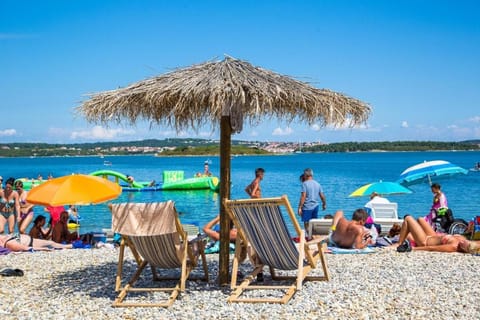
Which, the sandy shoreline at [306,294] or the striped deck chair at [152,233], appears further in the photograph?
the striped deck chair at [152,233]

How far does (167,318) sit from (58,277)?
2117mm

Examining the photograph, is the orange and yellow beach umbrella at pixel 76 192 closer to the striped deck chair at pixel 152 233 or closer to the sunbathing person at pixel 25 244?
the sunbathing person at pixel 25 244

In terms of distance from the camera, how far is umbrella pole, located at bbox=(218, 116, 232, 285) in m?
5.71

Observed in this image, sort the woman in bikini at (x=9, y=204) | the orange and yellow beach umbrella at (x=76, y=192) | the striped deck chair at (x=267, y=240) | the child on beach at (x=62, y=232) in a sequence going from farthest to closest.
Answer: the woman in bikini at (x=9, y=204)
the child on beach at (x=62, y=232)
the orange and yellow beach umbrella at (x=76, y=192)
the striped deck chair at (x=267, y=240)

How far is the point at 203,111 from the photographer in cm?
570

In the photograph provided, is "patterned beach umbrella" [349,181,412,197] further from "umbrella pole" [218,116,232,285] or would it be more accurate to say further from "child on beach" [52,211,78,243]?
"umbrella pole" [218,116,232,285]

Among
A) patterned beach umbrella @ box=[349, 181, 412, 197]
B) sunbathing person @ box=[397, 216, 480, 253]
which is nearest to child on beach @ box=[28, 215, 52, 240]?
sunbathing person @ box=[397, 216, 480, 253]

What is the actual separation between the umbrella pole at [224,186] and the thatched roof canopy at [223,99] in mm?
97

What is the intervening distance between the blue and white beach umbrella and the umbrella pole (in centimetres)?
705

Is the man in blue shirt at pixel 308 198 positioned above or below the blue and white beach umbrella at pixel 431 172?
below

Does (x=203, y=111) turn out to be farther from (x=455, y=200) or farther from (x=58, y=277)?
(x=455, y=200)

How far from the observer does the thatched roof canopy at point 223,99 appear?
206 inches

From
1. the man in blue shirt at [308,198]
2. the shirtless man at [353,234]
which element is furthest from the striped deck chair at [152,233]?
the man in blue shirt at [308,198]

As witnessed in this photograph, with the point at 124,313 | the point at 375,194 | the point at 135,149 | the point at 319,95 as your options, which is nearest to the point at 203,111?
the point at 319,95
